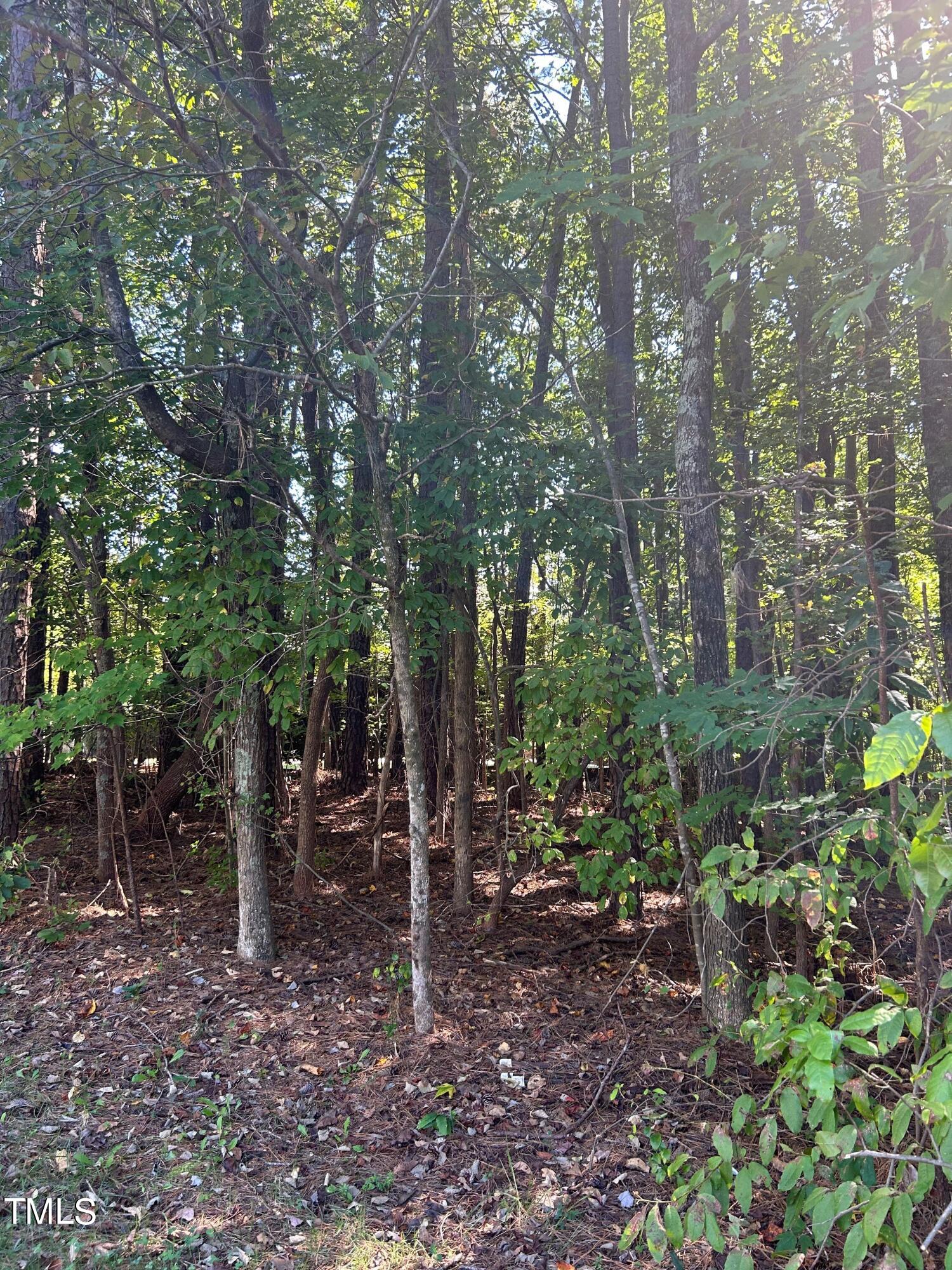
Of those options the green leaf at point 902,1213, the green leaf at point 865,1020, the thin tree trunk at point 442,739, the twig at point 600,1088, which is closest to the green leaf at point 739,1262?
the green leaf at point 902,1213

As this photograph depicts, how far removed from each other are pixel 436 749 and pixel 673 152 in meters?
4.59

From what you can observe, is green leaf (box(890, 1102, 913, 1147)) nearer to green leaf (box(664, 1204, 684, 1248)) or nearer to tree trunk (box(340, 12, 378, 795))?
green leaf (box(664, 1204, 684, 1248))

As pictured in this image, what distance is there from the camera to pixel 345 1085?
373 centimetres

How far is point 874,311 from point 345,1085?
553 centimetres

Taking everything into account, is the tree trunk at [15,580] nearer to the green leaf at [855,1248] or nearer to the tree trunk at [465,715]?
the tree trunk at [465,715]

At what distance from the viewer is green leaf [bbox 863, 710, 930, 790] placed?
1354mm

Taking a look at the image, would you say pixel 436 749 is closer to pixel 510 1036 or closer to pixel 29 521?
pixel 510 1036

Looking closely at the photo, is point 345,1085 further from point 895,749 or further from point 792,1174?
point 895,749

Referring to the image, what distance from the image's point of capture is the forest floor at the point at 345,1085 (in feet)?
9.30

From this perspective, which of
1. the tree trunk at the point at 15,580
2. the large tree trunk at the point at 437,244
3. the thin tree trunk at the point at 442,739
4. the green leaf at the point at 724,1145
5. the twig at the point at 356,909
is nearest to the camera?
the green leaf at the point at 724,1145

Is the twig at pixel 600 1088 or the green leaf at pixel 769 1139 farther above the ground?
the green leaf at pixel 769 1139

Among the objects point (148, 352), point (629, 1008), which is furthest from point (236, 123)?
point (629, 1008)

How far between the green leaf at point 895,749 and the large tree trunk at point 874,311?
1324 millimetres

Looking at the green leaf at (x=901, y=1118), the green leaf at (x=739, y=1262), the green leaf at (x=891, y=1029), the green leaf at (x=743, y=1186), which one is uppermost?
the green leaf at (x=891, y=1029)
